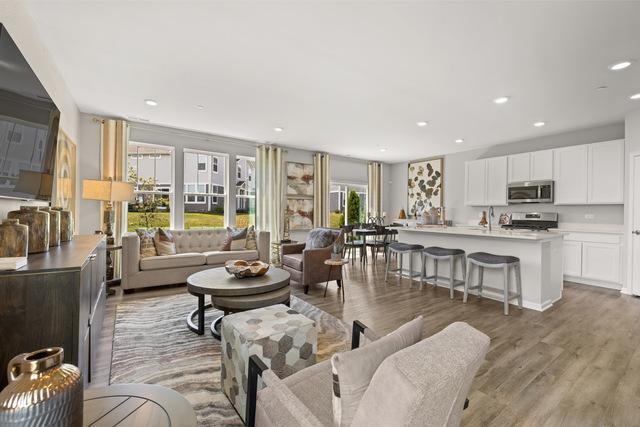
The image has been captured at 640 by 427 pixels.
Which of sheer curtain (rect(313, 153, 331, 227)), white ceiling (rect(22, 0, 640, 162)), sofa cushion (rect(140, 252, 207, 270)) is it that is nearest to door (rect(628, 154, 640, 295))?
white ceiling (rect(22, 0, 640, 162))

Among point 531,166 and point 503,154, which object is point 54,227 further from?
point 503,154

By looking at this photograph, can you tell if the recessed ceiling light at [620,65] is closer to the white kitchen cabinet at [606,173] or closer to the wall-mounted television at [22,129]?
the white kitchen cabinet at [606,173]

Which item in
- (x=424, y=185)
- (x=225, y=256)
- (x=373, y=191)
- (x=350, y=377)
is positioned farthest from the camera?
(x=373, y=191)

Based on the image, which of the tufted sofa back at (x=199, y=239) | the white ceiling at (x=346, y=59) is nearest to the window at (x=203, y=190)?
the tufted sofa back at (x=199, y=239)

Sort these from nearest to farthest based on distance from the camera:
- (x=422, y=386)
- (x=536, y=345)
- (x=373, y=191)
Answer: (x=422, y=386), (x=536, y=345), (x=373, y=191)

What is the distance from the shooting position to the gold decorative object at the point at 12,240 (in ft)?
4.59

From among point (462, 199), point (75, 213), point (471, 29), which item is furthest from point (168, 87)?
point (462, 199)

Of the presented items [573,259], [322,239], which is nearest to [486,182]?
[573,259]

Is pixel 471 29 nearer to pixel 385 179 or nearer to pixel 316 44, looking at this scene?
pixel 316 44

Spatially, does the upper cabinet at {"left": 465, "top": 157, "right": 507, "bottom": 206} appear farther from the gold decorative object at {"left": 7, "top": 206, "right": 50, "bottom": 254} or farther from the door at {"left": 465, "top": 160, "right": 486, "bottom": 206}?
the gold decorative object at {"left": 7, "top": 206, "right": 50, "bottom": 254}

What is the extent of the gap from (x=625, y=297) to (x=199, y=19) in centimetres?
625

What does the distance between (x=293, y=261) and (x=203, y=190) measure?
260cm

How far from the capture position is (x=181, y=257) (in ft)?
14.8

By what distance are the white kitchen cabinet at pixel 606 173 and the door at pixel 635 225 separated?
0.34m
